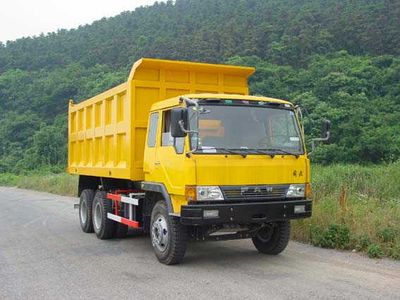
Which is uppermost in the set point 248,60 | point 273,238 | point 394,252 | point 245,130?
point 248,60

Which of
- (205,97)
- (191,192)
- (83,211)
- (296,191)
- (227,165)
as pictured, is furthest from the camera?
(83,211)

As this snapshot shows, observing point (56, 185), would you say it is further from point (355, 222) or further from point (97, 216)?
point (355, 222)

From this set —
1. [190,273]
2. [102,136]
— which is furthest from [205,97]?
[102,136]

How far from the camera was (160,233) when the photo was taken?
7.59 m

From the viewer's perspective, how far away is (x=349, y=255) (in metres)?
8.08

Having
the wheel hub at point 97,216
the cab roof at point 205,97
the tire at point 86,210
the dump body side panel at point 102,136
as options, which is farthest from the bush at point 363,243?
the tire at point 86,210

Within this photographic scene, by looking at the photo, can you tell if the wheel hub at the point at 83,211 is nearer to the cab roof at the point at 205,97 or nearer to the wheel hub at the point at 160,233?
the wheel hub at the point at 160,233

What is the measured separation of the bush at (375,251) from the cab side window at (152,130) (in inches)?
146

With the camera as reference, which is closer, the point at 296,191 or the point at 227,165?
the point at 227,165

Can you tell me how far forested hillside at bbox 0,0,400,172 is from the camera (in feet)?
124

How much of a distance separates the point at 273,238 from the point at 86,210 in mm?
4638

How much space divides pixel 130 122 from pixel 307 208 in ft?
10.3

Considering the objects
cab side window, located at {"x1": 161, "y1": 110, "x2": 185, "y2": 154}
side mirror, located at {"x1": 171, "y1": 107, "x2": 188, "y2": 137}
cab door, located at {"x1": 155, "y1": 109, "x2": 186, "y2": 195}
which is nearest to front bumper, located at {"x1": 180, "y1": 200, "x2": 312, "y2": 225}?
cab door, located at {"x1": 155, "y1": 109, "x2": 186, "y2": 195}

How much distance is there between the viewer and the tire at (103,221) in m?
9.89
